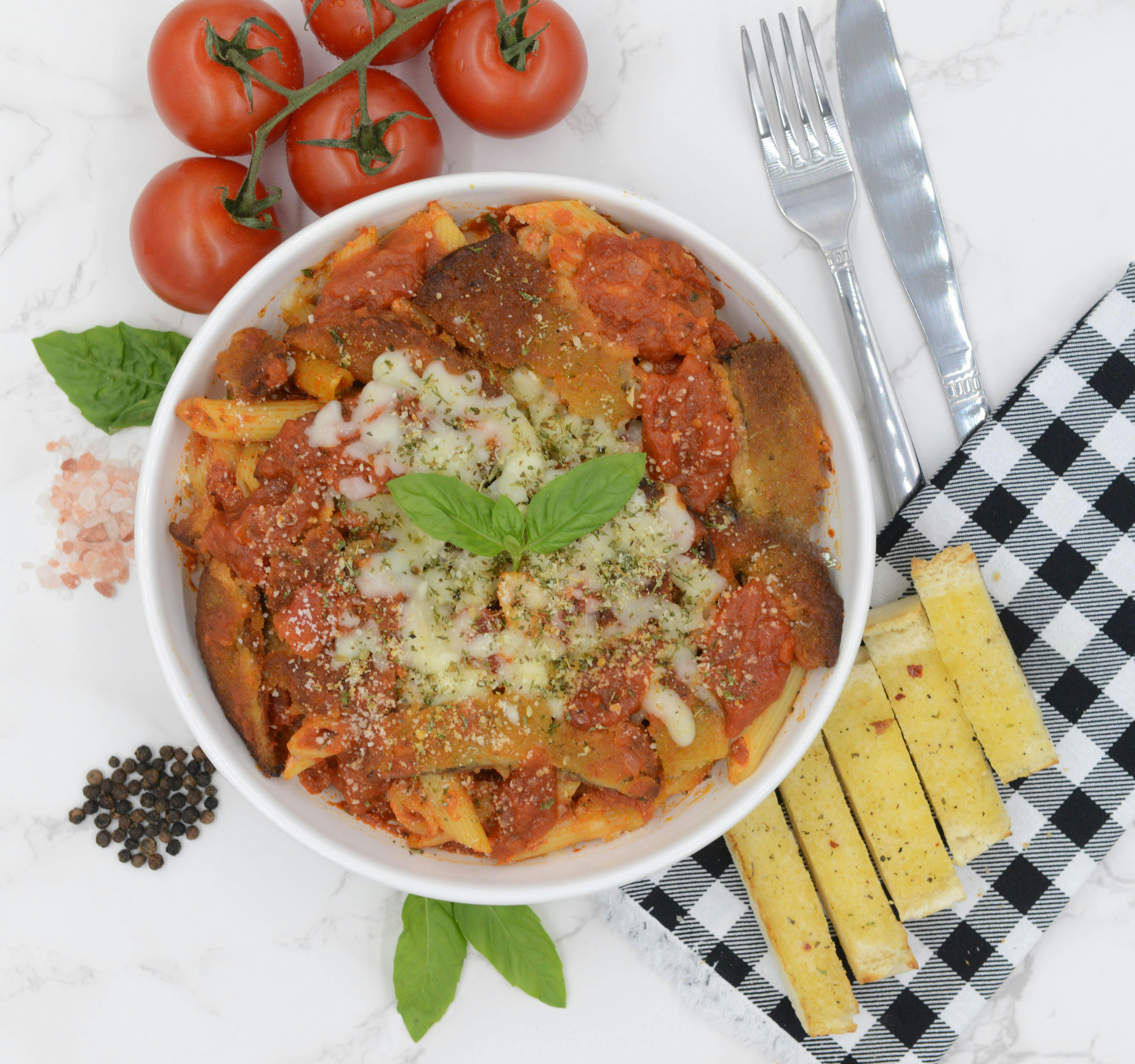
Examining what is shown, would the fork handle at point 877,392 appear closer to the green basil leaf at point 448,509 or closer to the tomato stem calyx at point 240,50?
the green basil leaf at point 448,509

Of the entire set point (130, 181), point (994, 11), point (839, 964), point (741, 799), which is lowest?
point (839, 964)

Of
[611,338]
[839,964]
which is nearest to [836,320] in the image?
[611,338]

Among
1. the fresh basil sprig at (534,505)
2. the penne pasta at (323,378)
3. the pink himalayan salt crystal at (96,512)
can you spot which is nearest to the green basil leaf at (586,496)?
the fresh basil sprig at (534,505)

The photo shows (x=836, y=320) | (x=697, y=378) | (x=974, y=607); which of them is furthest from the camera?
(x=836, y=320)

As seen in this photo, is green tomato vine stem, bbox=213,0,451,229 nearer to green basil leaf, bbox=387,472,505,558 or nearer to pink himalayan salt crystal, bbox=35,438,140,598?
pink himalayan salt crystal, bbox=35,438,140,598

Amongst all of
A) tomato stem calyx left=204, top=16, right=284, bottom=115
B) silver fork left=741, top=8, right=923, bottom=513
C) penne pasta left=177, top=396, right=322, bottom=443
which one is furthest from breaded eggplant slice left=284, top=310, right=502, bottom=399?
silver fork left=741, top=8, right=923, bottom=513

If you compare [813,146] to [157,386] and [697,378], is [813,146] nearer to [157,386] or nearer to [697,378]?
[697,378]

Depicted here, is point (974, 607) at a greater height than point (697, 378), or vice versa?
point (697, 378)
